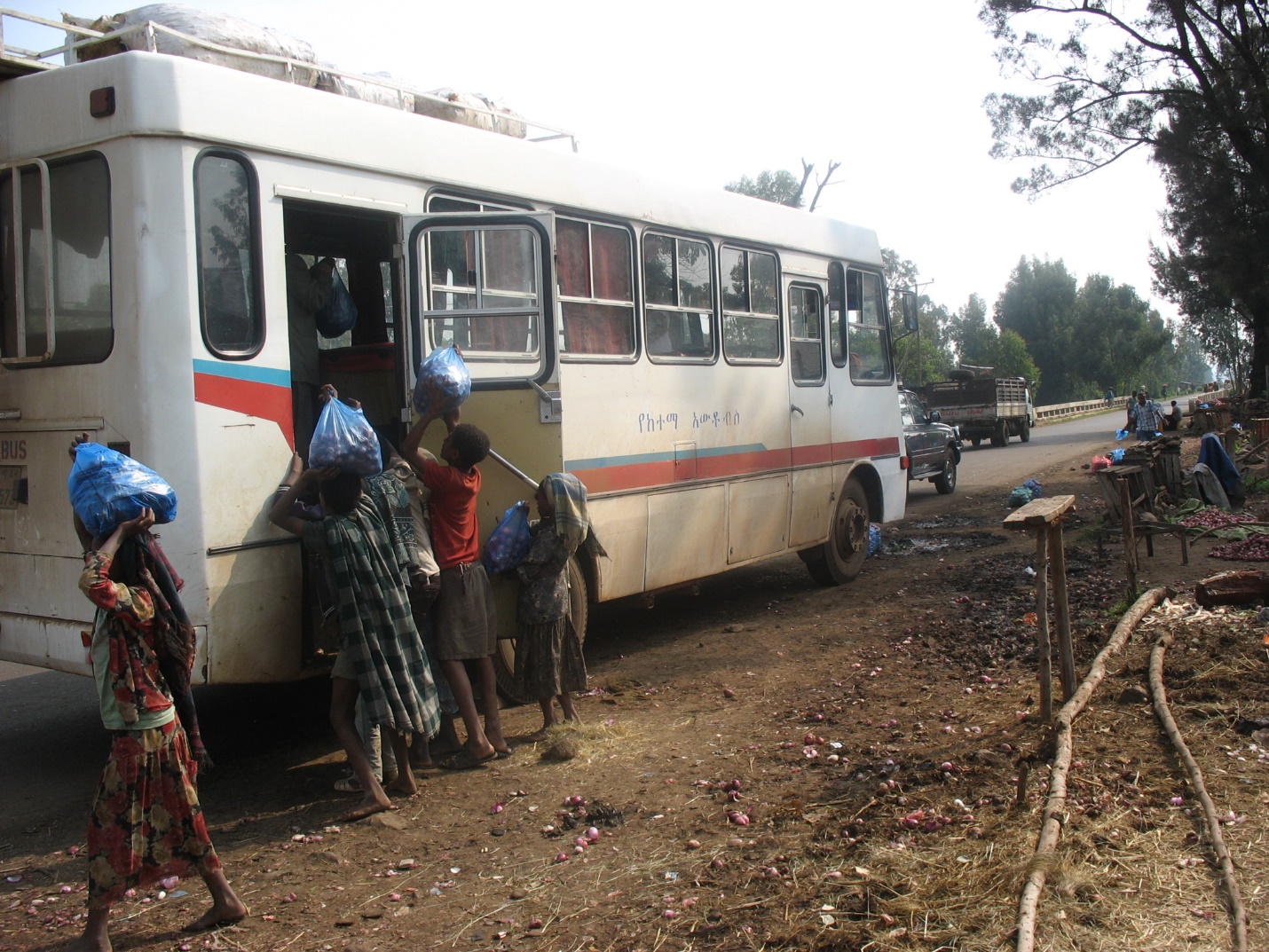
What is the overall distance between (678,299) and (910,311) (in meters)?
3.81

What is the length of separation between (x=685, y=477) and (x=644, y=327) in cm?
112

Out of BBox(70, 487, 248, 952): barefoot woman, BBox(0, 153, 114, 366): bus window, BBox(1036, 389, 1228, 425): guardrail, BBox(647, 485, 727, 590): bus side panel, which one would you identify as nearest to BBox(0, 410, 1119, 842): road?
BBox(647, 485, 727, 590): bus side panel

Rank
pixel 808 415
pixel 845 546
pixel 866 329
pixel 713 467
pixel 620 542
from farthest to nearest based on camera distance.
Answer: pixel 866 329
pixel 845 546
pixel 808 415
pixel 713 467
pixel 620 542

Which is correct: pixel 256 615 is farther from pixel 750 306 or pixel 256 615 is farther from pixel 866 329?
pixel 866 329

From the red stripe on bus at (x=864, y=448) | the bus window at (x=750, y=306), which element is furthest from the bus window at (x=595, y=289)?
the red stripe on bus at (x=864, y=448)

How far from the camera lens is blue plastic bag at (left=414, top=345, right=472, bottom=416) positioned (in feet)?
17.1

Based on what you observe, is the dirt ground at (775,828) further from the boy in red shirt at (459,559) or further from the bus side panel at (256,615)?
the bus side panel at (256,615)

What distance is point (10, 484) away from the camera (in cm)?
525

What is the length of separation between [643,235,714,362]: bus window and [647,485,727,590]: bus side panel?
3.30ft

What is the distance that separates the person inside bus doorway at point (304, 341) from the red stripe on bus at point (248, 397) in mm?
702

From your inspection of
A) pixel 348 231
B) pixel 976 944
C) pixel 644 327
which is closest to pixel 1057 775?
pixel 976 944

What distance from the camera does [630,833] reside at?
4445mm

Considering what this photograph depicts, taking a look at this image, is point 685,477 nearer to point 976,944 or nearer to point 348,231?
point 348,231

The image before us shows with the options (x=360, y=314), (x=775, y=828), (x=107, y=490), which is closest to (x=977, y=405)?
(x=360, y=314)
